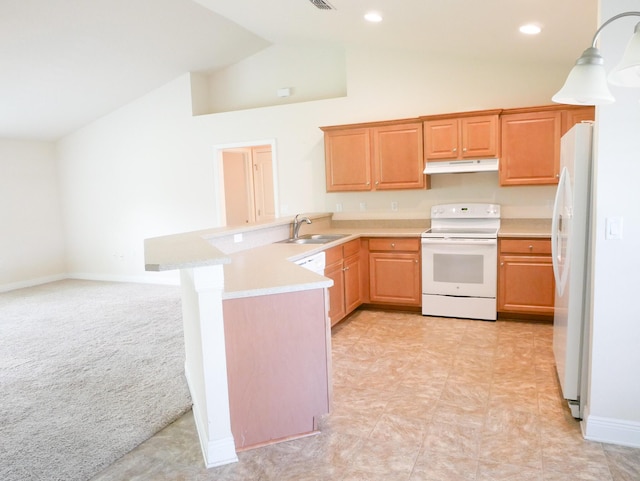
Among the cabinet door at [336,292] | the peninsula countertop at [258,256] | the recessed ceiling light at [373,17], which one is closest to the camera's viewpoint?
the peninsula countertop at [258,256]

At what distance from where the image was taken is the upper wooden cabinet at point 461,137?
4535mm

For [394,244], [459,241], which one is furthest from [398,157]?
[459,241]

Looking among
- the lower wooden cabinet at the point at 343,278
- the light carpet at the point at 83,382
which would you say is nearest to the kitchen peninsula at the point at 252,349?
the light carpet at the point at 83,382

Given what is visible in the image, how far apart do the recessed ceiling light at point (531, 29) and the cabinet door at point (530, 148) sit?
0.81 meters

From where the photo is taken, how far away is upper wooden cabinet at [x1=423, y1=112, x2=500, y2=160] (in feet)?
14.9

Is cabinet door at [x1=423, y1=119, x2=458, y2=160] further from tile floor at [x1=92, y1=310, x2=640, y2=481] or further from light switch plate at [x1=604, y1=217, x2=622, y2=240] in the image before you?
light switch plate at [x1=604, y1=217, x2=622, y2=240]

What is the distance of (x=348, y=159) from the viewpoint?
5.25 meters

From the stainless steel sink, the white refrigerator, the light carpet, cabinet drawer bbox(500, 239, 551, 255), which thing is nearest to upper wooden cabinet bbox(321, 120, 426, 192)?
the stainless steel sink

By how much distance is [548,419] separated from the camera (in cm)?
262

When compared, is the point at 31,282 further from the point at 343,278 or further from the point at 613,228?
the point at 613,228

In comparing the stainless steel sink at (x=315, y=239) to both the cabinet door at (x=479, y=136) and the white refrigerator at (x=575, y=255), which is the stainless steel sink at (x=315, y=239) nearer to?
the cabinet door at (x=479, y=136)

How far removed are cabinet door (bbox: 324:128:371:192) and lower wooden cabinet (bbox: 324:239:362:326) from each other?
78 centimetres

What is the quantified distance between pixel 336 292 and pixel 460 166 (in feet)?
5.99

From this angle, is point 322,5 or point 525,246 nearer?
point 322,5
